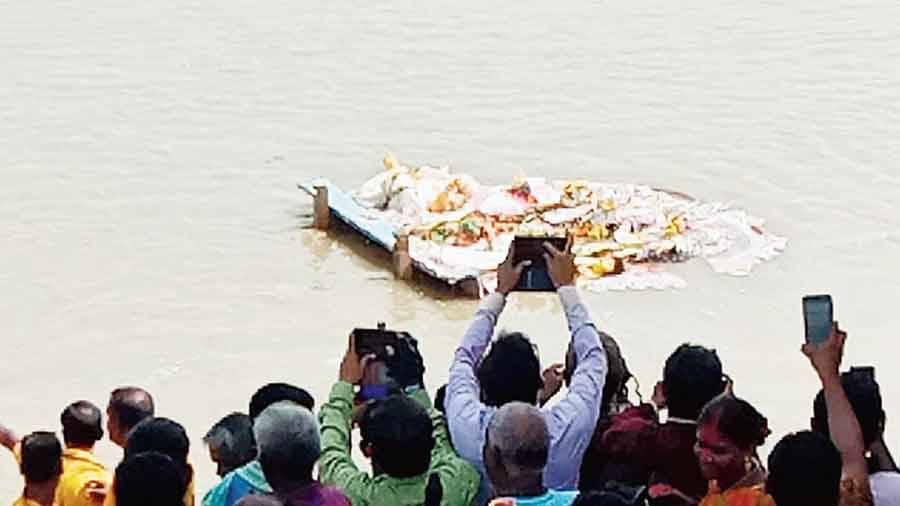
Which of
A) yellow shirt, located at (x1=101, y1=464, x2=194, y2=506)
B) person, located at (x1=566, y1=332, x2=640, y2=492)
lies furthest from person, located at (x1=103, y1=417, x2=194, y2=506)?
person, located at (x1=566, y1=332, x2=640, y2=492)

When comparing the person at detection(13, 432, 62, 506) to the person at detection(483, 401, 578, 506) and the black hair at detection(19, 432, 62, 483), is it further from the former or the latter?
the person at detection(483, 401, 578, 506)

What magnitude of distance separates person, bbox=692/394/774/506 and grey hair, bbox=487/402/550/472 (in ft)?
1.10

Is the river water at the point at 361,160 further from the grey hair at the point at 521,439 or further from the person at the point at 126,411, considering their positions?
the grey hair at the point at 521,439

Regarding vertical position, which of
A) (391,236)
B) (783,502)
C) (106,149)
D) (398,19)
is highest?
(398,19)

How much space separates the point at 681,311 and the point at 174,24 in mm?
9113

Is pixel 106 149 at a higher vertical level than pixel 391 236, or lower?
higher

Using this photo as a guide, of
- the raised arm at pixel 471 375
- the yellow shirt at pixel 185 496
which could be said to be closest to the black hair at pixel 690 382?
the raised arm at pixel 471 375

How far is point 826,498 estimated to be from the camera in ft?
11.1

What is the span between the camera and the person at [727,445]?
3.69 m

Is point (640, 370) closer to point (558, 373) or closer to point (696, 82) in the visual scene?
point (558, 373)

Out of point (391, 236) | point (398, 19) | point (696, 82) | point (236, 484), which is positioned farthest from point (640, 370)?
point (398, 19)

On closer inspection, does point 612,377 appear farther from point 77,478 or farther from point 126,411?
point 77,478

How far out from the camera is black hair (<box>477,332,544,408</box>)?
411cm

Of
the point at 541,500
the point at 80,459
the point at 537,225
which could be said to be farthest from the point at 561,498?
the point at 537,225
